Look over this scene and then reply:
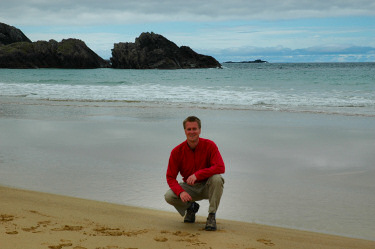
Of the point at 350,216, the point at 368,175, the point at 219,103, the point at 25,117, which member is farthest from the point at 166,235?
the point at 219,103

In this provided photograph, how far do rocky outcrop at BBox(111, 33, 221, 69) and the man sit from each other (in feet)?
358

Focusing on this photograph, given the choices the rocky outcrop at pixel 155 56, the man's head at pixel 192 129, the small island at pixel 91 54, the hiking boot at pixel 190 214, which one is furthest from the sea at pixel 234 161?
the rocky outcrop at pixel 155 56

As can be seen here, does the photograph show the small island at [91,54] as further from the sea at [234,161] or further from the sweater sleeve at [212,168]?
the sweater sleeve at [212,168]

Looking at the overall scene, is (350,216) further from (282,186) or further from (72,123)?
(72,123)

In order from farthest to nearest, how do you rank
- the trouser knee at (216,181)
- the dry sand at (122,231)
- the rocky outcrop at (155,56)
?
the rocky outcrop at (155,56), the trouser knee at (216,181), the dry sand at (122,231)

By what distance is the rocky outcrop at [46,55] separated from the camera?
103 m

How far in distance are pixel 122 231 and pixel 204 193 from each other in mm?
992

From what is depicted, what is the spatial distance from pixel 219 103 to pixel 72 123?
9.00 metres

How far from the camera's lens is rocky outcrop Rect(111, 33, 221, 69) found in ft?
372

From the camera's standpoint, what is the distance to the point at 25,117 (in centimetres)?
1441

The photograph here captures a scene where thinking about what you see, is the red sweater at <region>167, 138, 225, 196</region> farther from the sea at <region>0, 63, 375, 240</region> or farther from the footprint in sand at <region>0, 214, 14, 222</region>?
the footprint in sand at <region>0, 214, 14, 222</region>

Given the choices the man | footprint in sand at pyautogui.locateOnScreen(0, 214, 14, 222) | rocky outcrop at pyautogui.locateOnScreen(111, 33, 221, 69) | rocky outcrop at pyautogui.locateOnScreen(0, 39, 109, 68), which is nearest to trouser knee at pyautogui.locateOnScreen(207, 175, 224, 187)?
the man


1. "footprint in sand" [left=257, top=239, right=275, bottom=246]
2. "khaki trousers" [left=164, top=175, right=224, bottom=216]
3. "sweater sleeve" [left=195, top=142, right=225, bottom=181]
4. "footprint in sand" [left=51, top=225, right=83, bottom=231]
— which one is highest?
"sweater sleeve" [left=195, top=142, right=225, bottom=181]

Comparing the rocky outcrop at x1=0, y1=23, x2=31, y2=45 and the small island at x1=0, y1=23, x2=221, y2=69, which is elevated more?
the rocky outcrop at x1=0, y1=23, x2=31, y2=45
